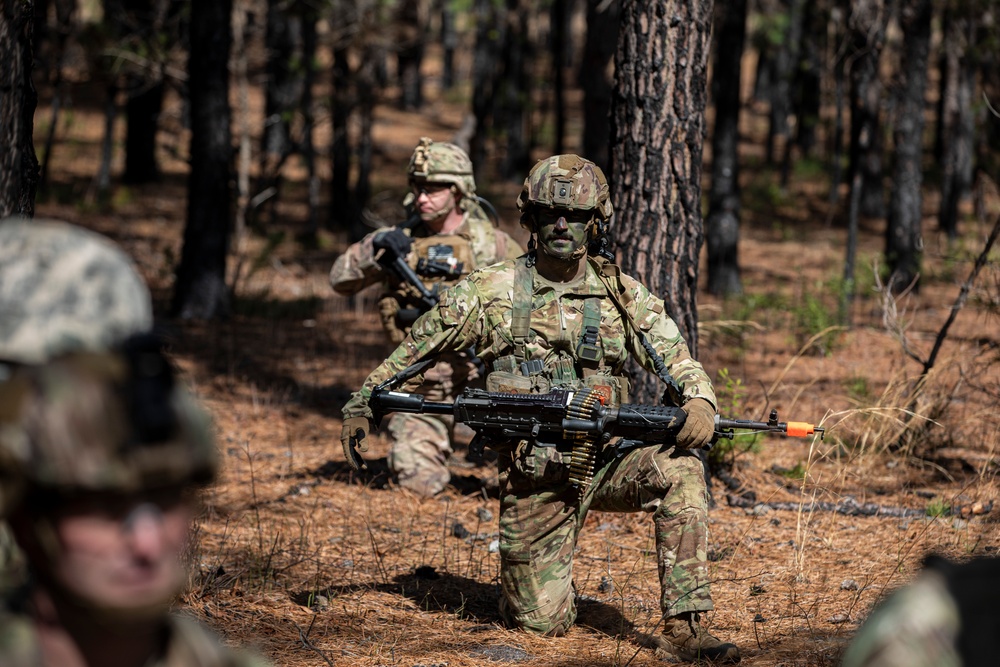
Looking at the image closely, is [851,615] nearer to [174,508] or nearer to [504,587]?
[504,587]

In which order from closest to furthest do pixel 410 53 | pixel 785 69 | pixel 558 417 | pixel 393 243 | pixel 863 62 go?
pixel 558 417
pixel 393 243
pixel 863 62
pixel 410 53
pixel 785 69

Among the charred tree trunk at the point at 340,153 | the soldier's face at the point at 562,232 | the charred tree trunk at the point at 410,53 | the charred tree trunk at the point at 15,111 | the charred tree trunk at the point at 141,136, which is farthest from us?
the charred tree trunk at the point at 410,53

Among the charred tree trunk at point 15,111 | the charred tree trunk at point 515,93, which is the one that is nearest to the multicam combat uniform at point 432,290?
the charred tree trunk at point 15,111

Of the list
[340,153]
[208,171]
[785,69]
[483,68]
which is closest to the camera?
[208,171]

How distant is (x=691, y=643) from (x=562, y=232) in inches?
67.5

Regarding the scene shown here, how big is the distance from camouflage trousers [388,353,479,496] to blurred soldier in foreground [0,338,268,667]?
5651 millimetres

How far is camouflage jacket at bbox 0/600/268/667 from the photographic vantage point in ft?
4.87

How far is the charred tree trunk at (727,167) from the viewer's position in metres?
14.8

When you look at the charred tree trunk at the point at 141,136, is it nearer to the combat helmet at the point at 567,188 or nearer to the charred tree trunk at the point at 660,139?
the charred tree trunk at the point at 660,139

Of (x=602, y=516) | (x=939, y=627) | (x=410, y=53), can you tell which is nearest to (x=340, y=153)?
(x=410, y=53)

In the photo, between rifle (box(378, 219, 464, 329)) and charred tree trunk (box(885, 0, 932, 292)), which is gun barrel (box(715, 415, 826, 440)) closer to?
rifle (box(378, 219, 464, 329))

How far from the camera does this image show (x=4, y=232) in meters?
1.57

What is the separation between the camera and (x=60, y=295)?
1.49 meters

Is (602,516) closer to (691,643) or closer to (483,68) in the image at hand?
(691,643)
